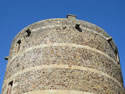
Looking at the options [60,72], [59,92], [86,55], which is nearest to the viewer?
[59,92]

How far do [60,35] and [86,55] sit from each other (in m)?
1.77

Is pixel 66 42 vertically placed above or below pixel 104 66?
above

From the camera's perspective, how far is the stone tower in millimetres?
9438

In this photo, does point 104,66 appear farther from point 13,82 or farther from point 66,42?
point 13,82

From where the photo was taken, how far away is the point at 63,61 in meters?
9.90

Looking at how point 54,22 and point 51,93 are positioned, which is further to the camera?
point 54,22

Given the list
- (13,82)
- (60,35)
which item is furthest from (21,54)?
(60,35)

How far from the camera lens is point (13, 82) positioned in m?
10.5

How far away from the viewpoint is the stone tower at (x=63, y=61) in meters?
9.44

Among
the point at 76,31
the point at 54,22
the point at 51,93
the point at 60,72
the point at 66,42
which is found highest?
the point at 54,22

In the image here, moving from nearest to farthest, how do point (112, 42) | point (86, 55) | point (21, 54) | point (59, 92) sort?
point (59, 92), point (86, 55), point (21, 54), point (112, 42)

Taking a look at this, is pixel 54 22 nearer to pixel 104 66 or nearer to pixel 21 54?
pixel 21 54

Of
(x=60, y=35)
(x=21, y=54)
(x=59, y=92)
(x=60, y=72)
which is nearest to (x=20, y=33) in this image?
(x=21, y=54)

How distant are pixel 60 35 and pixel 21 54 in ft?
8.02
